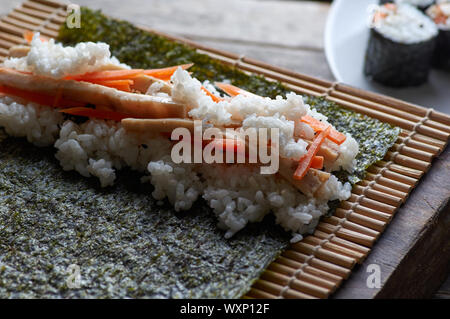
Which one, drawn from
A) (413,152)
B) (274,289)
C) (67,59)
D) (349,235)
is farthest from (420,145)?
(67,59)

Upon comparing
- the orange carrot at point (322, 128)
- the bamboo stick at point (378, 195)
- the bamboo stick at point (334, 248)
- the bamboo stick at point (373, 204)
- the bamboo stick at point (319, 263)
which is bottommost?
the bamboo stick at point (319, 263)

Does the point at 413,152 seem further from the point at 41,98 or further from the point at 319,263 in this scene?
the point at 41,98

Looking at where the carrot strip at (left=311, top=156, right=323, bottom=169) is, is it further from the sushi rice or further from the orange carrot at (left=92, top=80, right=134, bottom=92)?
the orange carrot at (left=92, top=80, right=134, bottom=92)

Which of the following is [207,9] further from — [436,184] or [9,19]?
[436,184]

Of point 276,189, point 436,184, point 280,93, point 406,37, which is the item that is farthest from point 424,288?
point 406,37

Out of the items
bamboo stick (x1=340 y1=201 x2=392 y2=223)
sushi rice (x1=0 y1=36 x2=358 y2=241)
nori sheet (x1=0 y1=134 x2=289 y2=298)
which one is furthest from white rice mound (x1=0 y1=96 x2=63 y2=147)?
bamboo stick (x1=340 y1=201 x2=392 y2=223)

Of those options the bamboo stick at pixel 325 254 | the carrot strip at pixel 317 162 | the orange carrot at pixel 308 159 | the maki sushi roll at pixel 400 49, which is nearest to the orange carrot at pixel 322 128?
the orange carrot at pixel 308 159

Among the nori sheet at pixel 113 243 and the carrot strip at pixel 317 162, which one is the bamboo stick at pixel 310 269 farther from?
the carrot strip at pixel 317 162
